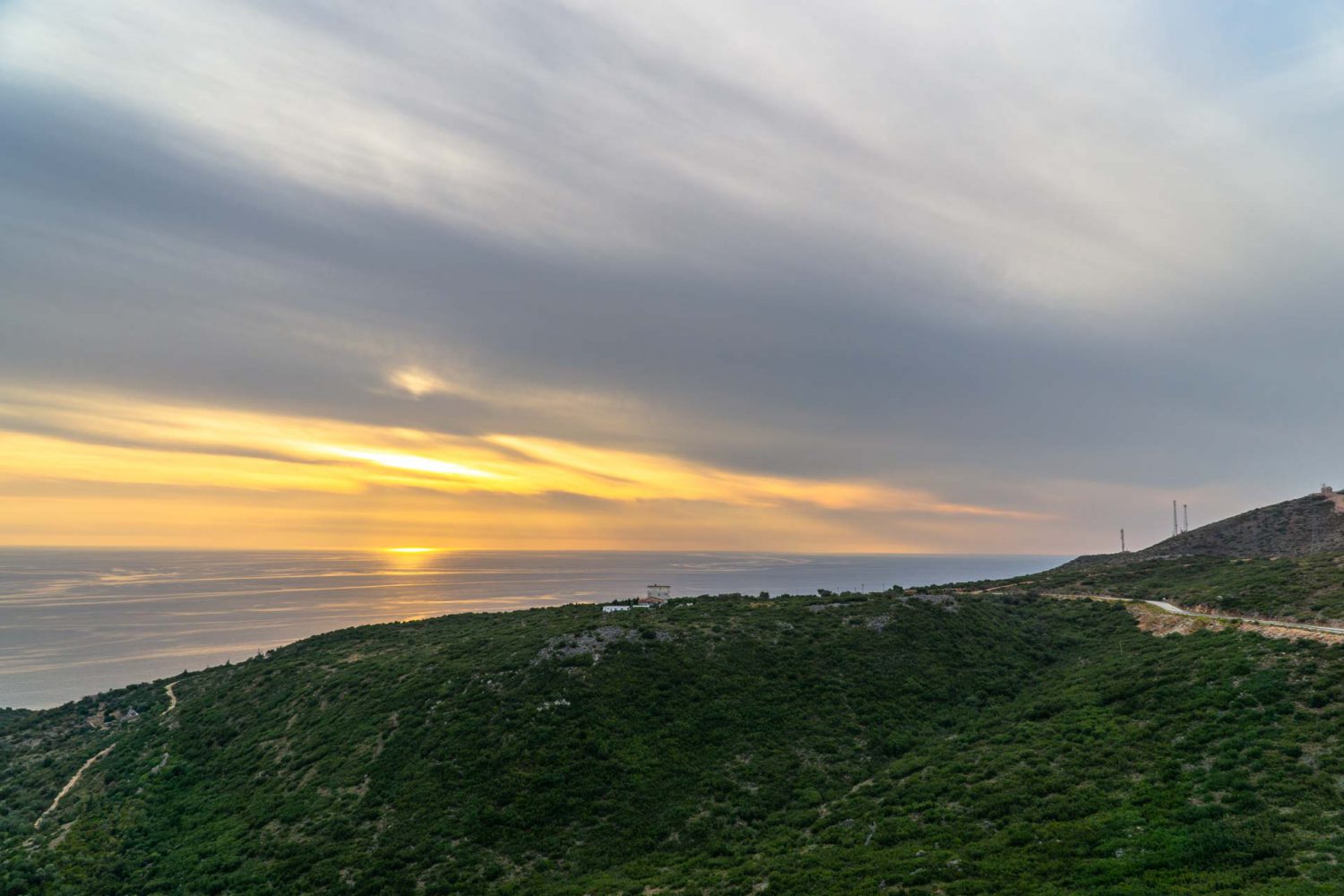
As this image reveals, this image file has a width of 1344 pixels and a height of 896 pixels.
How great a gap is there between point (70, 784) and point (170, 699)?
1752 cm

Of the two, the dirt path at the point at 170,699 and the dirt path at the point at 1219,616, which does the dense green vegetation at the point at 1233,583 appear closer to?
the dirt path at the point at 1219,616

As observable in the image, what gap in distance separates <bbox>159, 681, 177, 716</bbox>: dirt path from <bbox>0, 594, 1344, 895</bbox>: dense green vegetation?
3825mm

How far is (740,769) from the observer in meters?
36.5

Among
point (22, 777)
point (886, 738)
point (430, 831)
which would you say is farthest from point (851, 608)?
point (22, 777)

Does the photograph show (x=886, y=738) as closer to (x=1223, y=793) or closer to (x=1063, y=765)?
(x=1063, y=765)

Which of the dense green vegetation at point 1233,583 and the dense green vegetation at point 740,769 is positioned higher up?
the dense green vegetation at point 1233,583

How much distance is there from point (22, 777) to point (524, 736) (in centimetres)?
5074

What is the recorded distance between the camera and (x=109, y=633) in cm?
19750

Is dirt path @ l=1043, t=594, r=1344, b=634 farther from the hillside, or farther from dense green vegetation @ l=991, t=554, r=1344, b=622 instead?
the hillside

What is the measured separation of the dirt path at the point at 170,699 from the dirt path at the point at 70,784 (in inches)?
182

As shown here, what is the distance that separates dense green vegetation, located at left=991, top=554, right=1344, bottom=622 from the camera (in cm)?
4859

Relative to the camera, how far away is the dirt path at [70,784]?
45.8 metres

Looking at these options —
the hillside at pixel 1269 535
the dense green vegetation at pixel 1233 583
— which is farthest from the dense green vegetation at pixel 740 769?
the hillside at pixel 1269 535

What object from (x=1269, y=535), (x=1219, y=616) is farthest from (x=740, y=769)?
(x=1269, y=535)
